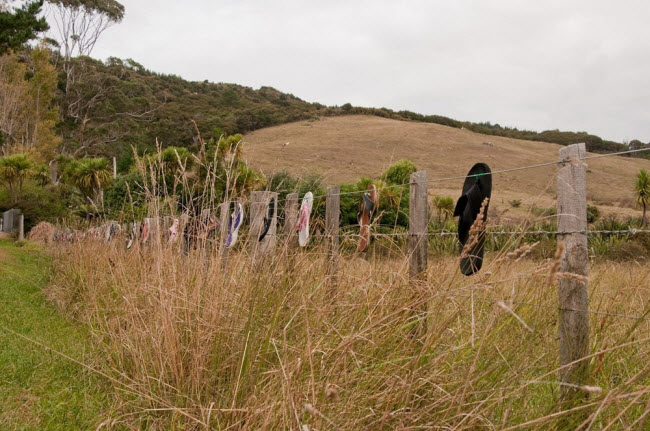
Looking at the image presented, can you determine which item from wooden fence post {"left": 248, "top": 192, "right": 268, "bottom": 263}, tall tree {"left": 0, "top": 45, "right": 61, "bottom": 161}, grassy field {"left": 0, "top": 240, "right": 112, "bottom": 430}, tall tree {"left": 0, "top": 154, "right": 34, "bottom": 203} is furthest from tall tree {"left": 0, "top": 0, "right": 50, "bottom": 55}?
tall tree {"left": 0, "top": 45, "right": 61, "bottom": 161}

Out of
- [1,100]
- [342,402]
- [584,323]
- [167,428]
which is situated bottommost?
[167,428]

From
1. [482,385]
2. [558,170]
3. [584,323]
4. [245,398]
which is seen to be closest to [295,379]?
[245,398]

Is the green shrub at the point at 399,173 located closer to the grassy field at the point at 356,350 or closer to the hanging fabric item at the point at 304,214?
the hanging fabric item at the point at 304,214

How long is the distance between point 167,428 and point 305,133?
48.9 meters

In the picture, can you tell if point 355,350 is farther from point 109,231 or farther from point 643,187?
point 643,187

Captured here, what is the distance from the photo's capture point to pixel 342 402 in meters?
1.57

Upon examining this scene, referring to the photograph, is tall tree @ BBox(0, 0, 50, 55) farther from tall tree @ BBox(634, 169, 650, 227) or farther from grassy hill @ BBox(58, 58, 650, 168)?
tall tree @ BBox(634, 169, 650, 227)

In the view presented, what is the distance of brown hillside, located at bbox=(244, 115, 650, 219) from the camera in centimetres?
3522

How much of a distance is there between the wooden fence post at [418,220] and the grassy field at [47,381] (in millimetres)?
1517

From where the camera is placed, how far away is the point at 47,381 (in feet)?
10.8

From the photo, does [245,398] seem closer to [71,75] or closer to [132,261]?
[132,261]

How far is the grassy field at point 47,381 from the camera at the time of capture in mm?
2686

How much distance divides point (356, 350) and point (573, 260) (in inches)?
32.4

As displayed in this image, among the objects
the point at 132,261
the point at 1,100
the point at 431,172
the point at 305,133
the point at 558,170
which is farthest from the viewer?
the point at 305,133
